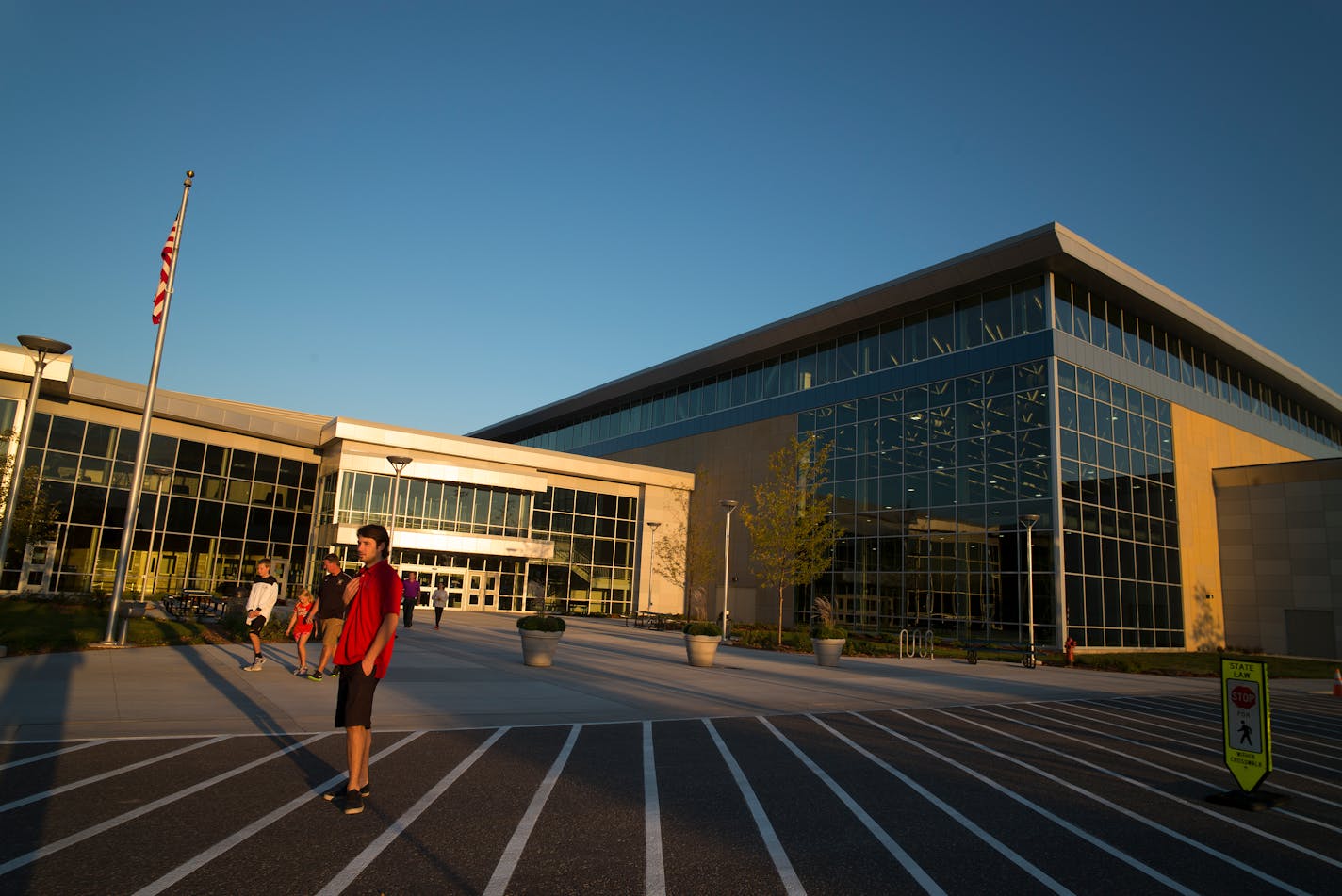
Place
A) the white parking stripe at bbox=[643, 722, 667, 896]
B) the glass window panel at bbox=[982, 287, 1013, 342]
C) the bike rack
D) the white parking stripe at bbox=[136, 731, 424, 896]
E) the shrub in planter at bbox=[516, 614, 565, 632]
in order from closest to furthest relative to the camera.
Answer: the white parking stripe at bbox=[136, 731, 424, 896]
the white parking stripe at bbox=[643, 722, 667, 896]
the shrub in planter at bbox=[516, 614, 565, 632]
the bike rack
the glass window panel at bbox=[982, 287, 1013, 342]

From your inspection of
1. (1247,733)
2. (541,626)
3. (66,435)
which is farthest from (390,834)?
(66,435)

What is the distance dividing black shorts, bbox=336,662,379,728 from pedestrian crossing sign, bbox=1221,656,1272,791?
26.4ft

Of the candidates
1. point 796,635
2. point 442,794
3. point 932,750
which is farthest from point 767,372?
point 442,794

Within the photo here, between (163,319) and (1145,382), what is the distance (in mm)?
41325

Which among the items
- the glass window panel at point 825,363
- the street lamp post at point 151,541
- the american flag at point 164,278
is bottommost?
the street lamp post at point 151,541

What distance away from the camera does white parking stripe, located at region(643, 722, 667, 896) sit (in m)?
4.70

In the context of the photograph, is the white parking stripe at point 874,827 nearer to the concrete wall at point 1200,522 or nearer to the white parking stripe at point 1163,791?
the white parking stripe at point 1163,791

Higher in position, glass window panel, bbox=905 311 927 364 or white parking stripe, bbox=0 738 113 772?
glass window panel, bbox=905 311 927 364

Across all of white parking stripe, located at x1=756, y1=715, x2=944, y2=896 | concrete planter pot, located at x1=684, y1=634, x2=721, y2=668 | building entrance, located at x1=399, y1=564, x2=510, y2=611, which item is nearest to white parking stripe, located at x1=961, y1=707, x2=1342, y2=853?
white parking stripe, located at x1=756, y1=715, x2=944, y2=896

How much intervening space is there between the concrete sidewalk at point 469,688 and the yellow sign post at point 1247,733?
20.2ft

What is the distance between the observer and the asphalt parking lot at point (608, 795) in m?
4.87

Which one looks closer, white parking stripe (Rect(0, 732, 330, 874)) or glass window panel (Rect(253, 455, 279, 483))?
white parking stripe (Rect(0, 732, 330, 874))

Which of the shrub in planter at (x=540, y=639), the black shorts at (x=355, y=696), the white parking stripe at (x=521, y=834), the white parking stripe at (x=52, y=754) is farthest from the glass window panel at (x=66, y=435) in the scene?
the black shorts at (x=355, y=696)

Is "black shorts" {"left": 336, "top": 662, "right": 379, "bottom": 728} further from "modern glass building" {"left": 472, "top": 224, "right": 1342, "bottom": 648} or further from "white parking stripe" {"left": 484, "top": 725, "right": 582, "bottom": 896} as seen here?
"modern glass building" {"left": 472, "top": 224, "right": 1342, "bottom": 648}
